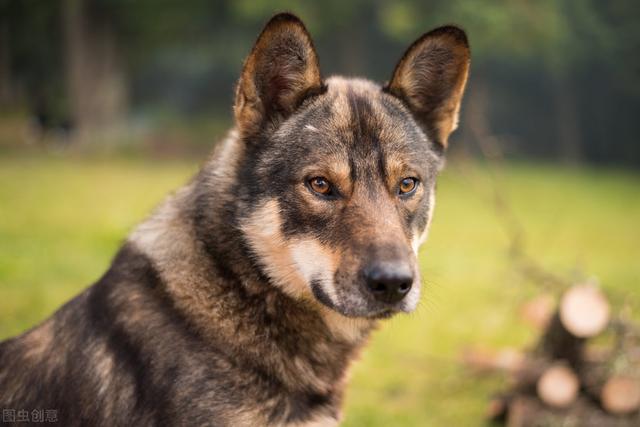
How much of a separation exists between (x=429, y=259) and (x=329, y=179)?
857 cm

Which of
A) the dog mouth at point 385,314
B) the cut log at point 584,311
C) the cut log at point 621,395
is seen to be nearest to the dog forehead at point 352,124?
the dog mouth at point 385,314

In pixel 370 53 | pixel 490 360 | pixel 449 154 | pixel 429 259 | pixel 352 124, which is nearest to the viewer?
pixel 352 124

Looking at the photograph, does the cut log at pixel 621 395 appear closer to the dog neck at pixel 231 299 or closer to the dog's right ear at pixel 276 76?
the dog neck at pixel 231 299

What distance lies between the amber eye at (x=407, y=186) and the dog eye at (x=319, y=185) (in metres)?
0.43

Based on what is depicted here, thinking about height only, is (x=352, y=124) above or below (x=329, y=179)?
above

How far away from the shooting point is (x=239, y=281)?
11.1 feet

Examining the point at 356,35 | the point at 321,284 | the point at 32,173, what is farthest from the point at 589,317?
the point at 356,35

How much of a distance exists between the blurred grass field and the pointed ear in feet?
2.99

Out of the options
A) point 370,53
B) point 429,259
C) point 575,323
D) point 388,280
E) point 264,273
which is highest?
point 388,280

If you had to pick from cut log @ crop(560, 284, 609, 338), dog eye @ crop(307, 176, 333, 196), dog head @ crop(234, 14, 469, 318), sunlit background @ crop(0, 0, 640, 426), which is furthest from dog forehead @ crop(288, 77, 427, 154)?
sunlit background @ crop(0, 0, 640, 426)

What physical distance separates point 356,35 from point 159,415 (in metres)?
29.6

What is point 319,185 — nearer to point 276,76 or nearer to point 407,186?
A: point 407,186

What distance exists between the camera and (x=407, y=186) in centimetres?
355

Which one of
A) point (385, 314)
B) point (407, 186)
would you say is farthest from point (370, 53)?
point (385, 314)
